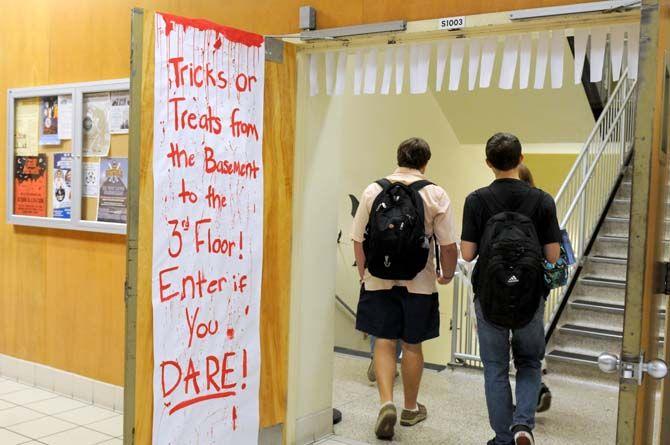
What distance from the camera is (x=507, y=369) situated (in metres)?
2.94

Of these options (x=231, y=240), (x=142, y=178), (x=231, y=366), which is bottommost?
(x=231, y=366)

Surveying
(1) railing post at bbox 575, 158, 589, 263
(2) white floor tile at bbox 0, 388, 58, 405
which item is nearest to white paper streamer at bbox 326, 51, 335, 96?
(2) white floor tile at bbox 0, 388, 58, 405

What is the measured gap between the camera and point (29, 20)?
169 inches

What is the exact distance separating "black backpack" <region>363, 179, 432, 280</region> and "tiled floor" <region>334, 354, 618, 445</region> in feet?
3.06

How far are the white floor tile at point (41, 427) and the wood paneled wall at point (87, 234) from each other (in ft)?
1.18

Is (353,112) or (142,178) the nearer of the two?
(142,178)

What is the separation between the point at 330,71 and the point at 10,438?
8.07ft

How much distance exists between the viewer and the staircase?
4.82 meters

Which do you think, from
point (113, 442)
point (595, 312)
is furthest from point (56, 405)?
point (595, 312)

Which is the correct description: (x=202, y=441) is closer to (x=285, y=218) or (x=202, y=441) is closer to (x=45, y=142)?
(x=285, y=218)

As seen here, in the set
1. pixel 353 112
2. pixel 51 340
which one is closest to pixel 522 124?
pixel 353 112

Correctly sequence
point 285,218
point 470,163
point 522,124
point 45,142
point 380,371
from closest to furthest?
point 285,218 < point 380,371 < point 45,142 < point 522,124 < point 470,163

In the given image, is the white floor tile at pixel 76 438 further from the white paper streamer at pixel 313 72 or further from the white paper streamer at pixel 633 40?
the white paper streamer at pixel 633 40

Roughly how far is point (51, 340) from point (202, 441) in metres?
1.96
